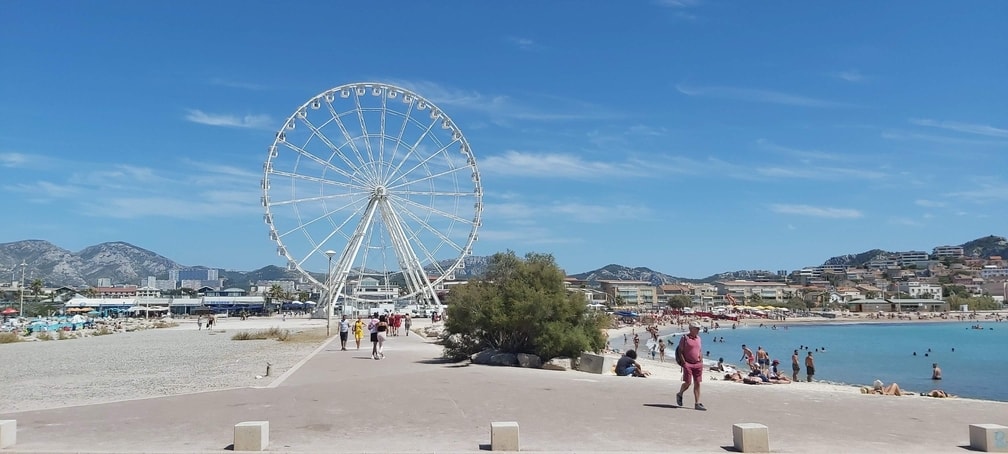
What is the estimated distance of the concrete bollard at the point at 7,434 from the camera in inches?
322

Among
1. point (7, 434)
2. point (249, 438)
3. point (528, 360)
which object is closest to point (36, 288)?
point (528, 360)

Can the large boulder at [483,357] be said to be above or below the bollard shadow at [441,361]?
above

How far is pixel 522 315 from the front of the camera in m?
19.2

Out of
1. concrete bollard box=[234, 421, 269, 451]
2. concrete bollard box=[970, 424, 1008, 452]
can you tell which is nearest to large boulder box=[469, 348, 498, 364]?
concrete bollard box=[234, 421, 269, 451]

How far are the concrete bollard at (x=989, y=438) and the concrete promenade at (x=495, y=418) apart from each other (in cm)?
24

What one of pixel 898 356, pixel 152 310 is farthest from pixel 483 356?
pixel 152 310

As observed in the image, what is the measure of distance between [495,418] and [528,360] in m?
8.26

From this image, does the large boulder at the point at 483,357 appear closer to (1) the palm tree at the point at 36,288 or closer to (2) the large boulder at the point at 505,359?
(2) the large boulder at the point at 505,359

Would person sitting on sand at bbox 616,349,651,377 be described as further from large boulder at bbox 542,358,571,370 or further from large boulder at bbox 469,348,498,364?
large boulder at bbox 469,348,498,364

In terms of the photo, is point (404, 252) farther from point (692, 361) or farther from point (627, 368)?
point (692, 361)

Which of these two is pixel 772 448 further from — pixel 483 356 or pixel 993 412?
pixel 483 356

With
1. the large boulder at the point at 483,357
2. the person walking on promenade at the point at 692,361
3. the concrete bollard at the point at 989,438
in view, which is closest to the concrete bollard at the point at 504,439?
the person walking on promenade at the point at 692,361

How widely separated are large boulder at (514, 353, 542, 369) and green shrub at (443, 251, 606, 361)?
1.83 feet

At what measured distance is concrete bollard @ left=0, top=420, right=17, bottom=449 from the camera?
322 inches
